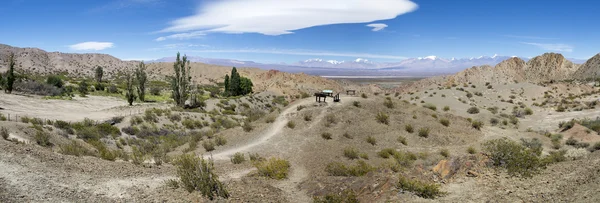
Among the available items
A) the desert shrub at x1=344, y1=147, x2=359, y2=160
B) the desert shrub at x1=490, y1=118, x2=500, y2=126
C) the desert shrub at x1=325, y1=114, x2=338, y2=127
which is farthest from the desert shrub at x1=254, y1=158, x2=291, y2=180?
the desert shrub at x1=490, y1=118, x2=500, y2=126

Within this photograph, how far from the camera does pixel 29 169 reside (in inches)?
428

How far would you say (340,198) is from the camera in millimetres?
9977

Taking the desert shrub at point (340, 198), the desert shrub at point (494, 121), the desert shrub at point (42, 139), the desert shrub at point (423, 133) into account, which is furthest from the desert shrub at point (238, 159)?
the desert shrub at point (494, 121)

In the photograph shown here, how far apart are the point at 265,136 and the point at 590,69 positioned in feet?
322

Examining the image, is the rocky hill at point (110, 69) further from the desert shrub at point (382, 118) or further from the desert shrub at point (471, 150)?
the desert shrub at point (471, 150)

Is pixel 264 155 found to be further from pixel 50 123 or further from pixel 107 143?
pixel 50 123

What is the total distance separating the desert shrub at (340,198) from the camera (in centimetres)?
990

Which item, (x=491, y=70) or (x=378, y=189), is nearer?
(x=378, y=189)

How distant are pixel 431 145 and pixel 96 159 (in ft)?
60.8

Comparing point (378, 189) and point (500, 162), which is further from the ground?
point (500, 162)

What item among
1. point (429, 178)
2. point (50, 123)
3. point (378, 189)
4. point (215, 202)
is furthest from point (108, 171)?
point (50, 123)

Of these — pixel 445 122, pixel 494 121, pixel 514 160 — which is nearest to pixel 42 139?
pixel 514 160

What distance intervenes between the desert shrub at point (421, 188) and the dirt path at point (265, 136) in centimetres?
1008

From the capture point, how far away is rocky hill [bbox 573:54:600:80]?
80562 millimetres
